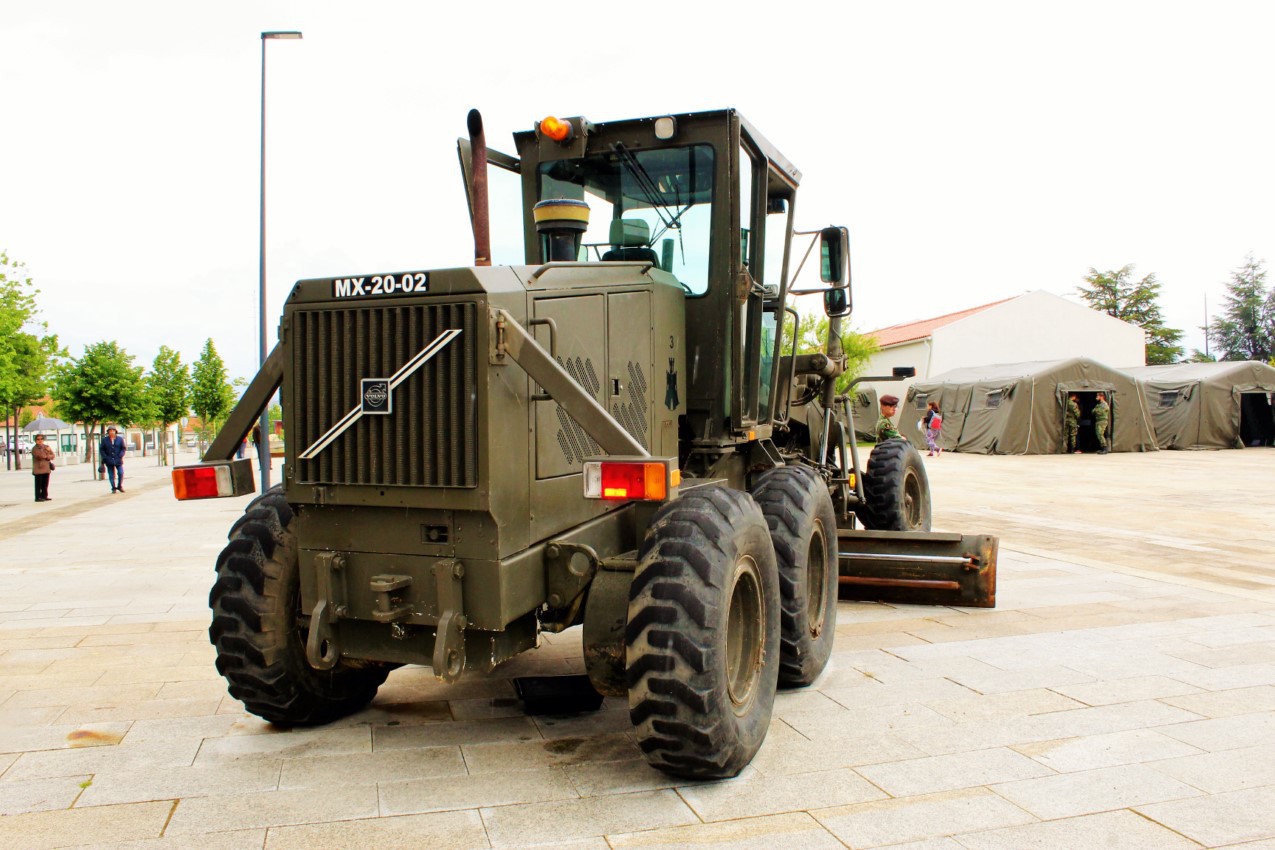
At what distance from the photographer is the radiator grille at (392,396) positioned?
3814 mm

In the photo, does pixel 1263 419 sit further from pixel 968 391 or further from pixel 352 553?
pixel 352 553

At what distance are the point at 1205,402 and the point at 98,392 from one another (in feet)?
115

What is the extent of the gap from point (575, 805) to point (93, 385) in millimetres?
32831

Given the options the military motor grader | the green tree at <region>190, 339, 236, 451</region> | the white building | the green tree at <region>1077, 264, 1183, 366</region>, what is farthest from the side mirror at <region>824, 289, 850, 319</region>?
the green tree at <region>1077, 264, 1183, 366</region>

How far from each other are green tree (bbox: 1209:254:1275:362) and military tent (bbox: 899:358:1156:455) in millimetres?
45393

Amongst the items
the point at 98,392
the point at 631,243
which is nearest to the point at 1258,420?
the point at 631,243

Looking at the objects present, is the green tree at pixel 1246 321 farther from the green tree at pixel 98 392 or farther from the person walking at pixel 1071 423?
the green tree at pixel 98 392

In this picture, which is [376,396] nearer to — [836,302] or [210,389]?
[836,302]

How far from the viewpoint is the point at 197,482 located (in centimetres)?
450

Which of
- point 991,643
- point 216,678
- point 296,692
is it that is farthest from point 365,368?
point 991,643

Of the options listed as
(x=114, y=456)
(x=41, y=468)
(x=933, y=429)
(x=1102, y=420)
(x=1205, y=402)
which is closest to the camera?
(x=41, y=468)

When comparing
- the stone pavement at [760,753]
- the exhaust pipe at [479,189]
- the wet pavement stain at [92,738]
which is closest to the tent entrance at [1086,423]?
the stone pavement at [760,753]

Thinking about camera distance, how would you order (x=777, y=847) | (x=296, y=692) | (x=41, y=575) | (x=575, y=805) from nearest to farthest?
(x=777, y=847)
(x=575, y=805)
(x=296, y=692)
(x=41, y=575)

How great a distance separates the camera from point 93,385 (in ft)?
103
